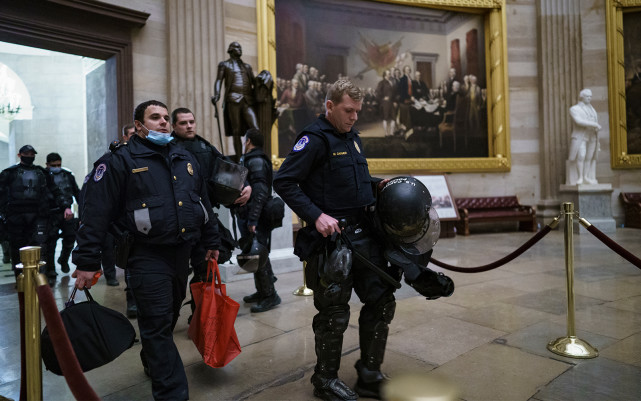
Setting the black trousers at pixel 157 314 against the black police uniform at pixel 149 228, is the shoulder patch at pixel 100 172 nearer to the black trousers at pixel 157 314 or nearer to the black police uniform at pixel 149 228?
the black police uniform at pixel 149 228

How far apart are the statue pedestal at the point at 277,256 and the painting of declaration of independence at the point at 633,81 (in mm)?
9783

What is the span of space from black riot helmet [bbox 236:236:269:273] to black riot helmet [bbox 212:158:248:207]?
2.60 ft

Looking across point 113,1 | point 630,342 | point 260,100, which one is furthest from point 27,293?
point 113,1

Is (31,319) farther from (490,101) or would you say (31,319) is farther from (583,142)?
(490,101)

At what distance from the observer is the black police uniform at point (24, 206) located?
618 cm

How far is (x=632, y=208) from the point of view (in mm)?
10945

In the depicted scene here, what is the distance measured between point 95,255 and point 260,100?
174 inches

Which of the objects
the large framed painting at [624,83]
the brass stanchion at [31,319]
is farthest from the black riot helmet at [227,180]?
the large framed painting at [624,83]

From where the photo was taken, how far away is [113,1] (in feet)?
25.2

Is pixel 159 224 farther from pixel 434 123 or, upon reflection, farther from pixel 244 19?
pixel 434 123

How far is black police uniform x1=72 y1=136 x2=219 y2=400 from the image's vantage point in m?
2.36

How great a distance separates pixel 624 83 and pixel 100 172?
13022 mm

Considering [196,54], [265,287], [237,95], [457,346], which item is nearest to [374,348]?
[457,346]

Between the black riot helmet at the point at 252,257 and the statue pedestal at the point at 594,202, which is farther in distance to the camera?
the statue pedestal at the point at 594,202
